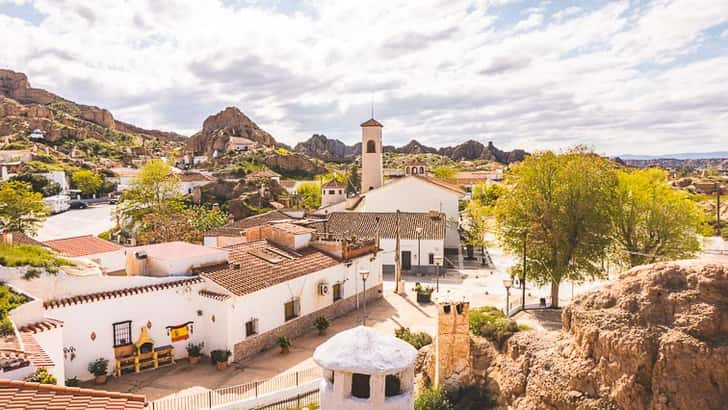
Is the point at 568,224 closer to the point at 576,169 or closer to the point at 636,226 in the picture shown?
the point at 576,169

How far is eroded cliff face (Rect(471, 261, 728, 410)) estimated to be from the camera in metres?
Result: 9.28

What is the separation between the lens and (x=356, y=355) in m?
7.72

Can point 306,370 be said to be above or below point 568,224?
below

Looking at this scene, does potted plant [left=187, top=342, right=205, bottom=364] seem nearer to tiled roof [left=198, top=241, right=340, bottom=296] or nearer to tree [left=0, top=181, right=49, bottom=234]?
tiled roof [left=198, top=241, right=340, bottom=296]

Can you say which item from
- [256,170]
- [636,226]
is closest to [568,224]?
[636,226]

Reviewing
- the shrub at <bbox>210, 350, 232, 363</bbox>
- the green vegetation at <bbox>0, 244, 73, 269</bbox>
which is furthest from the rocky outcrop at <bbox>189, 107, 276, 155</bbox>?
the shrub at <bbox>210, 350, 232, 363</bbox>

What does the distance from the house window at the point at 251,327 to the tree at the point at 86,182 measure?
64298 millimetres

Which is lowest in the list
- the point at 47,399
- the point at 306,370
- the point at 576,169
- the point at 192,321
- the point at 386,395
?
the point at 306,370

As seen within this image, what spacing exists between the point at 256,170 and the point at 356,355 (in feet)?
256

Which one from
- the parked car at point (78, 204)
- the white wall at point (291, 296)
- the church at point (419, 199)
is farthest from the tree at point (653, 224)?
the parked car at point (78, 204)

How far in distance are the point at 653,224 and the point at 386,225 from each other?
17792 millimetres

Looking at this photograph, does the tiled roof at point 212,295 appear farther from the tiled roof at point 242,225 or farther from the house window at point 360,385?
the tiled roof at point 242,225

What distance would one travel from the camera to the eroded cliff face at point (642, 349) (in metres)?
9.28

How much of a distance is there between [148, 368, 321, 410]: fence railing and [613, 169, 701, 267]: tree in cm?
1713
